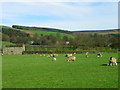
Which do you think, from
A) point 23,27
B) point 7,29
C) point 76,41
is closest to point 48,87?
point 76,41

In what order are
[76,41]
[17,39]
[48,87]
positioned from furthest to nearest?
[17,39], [76,41], [48,87]

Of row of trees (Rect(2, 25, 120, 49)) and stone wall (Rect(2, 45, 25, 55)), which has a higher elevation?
row of trees (Rect(2, 25, 120, 49))

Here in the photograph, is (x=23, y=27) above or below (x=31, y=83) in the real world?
above

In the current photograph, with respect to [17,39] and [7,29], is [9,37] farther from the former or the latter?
[7,29]

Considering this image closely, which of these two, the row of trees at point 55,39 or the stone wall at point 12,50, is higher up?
the row of trees at point 55,39

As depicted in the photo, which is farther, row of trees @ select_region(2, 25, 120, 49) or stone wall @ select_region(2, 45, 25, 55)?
row of trees @ select_region(2, 25, 120, 49)

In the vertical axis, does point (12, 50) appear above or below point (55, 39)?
below

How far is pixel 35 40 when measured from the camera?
113750mm

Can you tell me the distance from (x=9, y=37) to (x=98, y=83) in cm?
10650

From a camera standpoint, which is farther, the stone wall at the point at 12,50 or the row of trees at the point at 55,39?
the row of trees at the point at 55,39

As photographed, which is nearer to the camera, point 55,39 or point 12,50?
point 12,50

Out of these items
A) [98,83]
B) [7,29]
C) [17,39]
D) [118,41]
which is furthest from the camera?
[7,29]

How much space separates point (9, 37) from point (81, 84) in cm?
10643

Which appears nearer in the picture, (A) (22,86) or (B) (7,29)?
(A) (22,86)
